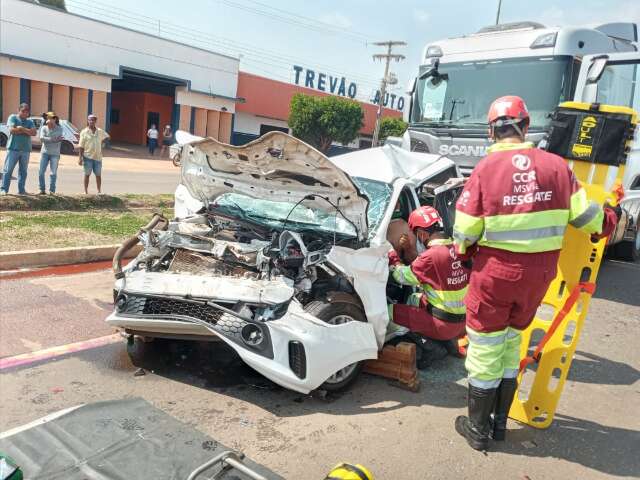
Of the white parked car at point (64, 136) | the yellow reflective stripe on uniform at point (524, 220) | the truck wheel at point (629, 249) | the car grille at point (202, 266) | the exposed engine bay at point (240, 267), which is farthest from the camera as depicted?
the white parked car at point (64, 136)

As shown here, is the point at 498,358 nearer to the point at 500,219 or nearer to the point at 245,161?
the point at 500,219

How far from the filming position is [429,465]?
10.4 feet

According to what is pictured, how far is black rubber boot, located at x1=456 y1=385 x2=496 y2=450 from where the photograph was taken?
328 cm

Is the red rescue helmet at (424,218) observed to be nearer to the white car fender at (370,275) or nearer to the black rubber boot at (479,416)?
the white car fender at (370,275)

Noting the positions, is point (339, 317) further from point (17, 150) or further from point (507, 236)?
point (17, 150)

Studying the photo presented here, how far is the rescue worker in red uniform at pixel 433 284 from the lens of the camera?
420cm

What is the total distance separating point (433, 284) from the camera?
14.0ft

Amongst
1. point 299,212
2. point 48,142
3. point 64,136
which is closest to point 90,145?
point 48,142

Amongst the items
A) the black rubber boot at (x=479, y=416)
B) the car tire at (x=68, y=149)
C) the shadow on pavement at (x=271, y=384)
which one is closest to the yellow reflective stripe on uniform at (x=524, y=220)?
the black rubber boot at (x=479, y=416)

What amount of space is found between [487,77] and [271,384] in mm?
6026

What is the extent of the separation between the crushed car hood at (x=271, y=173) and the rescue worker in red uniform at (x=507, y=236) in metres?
1.02

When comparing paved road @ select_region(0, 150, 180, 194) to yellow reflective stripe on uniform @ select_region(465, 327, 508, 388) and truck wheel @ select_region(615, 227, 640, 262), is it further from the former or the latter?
truck wheel @ select_region(615, 227, 640, 262)

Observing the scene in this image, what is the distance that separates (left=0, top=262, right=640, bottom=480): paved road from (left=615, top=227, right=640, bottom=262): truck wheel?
457 cm

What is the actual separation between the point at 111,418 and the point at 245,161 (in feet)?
8.91
